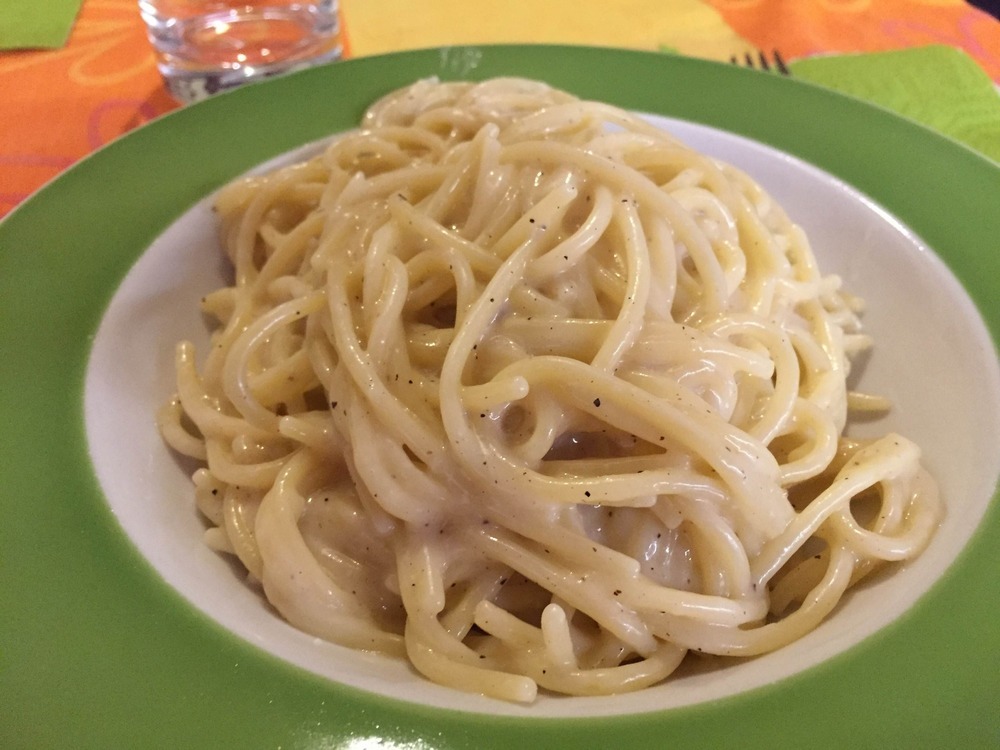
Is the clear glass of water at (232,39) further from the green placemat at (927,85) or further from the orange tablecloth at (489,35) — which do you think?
the green placemat at (927,85)

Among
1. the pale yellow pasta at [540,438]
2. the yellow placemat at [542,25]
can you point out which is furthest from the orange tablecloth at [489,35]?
the pale yellow pasta at [540,438]

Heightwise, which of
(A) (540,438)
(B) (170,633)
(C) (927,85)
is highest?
(C) (927,85)

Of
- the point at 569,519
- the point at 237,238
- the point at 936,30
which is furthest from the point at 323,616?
the point at 936,30

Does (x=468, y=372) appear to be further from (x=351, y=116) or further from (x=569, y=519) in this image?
(x=351, y=116)

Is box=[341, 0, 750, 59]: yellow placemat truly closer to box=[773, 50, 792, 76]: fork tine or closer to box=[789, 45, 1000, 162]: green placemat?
box=[773, 50, 792, 76]: fork tine

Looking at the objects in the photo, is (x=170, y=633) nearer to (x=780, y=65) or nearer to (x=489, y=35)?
(x=489, y=35)

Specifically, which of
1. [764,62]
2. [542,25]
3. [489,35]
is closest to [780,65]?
[764,62]
